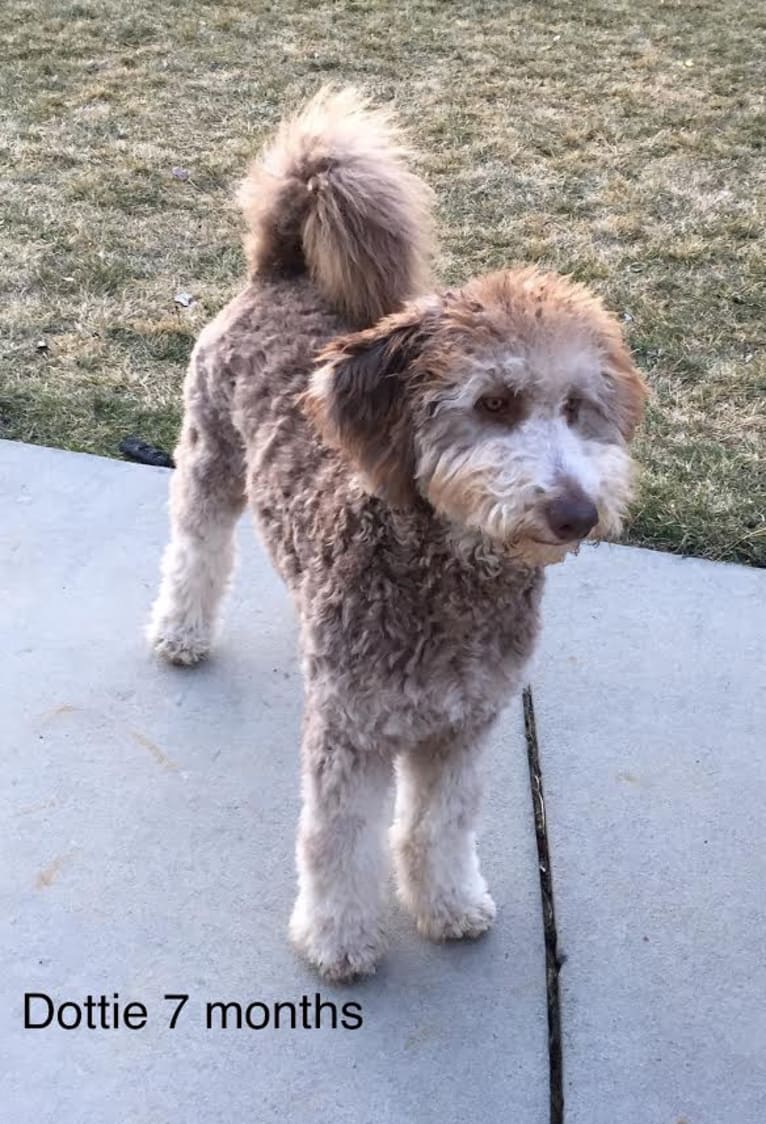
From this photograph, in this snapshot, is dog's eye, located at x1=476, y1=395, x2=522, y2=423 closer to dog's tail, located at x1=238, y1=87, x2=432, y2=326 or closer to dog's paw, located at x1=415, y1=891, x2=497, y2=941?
dog's tail, located at x1=238, y1=87, x2=432, y2=326

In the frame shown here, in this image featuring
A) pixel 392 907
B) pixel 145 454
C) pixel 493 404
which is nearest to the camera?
pixel 493 404

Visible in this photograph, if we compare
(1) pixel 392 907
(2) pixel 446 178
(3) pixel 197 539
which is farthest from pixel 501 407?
(2) pixel 446 178

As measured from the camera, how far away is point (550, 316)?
190 cm

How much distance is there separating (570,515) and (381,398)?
16.8 inches

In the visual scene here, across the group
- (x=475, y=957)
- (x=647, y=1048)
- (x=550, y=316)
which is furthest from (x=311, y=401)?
(x=647, y=1048)

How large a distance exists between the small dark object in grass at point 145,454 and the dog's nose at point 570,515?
2.41m

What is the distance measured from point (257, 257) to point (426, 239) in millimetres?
480

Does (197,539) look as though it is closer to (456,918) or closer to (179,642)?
(179,642)

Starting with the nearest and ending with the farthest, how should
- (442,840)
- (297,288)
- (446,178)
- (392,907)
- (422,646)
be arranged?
1. (422,646)
2. (442,840)
3. (392,907)
4. (297,288)
5. (446,178)

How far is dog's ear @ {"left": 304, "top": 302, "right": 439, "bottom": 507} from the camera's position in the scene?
196 cm

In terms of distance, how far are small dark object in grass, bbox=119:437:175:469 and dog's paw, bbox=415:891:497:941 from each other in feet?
6.73

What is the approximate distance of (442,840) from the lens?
2475 millimetres

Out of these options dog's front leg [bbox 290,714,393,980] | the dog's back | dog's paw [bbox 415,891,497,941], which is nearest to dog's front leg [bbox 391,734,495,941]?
dog's paw [bbox 415,891,497,941]

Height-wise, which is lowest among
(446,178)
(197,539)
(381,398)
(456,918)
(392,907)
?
(392,907)
